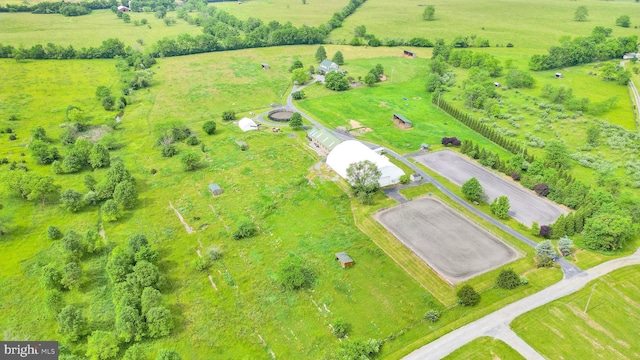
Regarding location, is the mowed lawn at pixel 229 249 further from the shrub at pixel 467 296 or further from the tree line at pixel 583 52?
the tree line at pixel 583 52

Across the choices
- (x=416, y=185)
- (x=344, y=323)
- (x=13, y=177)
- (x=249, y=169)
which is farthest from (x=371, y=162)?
(x=13, y=177)

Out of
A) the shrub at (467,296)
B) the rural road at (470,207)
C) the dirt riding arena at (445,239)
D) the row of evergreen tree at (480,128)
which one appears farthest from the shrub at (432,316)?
the row of evergreen tree at (480,128)

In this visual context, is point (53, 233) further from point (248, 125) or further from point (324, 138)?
point (324, 138)

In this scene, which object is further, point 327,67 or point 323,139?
point 327,67

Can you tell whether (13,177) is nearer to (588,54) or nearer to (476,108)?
(476,108)

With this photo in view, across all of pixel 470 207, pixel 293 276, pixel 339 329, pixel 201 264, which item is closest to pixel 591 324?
pixel 470 207

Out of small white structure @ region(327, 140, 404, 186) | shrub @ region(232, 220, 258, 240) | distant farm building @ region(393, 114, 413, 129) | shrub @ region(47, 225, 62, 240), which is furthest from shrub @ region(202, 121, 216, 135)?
distant farm building @ region(393, 114, 413, 129)

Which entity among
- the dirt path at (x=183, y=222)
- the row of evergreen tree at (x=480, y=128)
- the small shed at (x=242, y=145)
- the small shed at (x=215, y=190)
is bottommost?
the dirt path at (x=183, y=222)

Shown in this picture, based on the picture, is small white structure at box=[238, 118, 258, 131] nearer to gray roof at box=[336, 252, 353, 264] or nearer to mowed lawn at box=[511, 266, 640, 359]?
gray roof at box=[336, 252, 353, 264]
